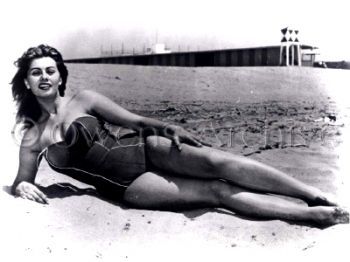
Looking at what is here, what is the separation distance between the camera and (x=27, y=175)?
269 centimetres

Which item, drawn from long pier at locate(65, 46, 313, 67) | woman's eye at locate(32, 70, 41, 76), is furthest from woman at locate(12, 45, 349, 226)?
long pier at locate(65, 46, 313, 67)

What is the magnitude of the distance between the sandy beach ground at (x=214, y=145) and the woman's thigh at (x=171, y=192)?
59 millimetres

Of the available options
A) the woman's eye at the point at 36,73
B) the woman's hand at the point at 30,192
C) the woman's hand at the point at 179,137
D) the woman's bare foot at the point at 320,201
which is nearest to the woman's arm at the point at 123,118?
the woman's hand at the point at 179,137

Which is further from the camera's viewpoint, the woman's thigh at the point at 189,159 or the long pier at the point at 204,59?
the long pier at the point at 204,59

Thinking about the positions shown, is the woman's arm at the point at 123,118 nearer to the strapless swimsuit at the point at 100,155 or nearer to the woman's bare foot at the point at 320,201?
the strapless swimsuit at the point at 100,155

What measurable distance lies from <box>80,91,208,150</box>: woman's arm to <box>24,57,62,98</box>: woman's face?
22 cm

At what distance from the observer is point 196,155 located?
244cm

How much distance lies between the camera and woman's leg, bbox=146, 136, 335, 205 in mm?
2363

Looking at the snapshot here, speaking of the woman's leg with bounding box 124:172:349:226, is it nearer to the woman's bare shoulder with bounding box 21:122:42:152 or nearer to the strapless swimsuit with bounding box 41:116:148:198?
the strapless swimsuit with bounding box 41:116:148:198

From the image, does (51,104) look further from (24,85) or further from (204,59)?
(204,59)

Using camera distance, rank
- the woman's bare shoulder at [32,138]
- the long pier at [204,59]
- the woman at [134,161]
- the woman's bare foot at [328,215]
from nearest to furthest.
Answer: the woman's bare foot at [328,215] < the woman at [134,161] < the woman's bare shoulder at [32,138] < the long pier at [204,59]

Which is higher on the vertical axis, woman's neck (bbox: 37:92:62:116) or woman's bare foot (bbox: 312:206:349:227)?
woman's neck (bbox: 37:92:62:116)

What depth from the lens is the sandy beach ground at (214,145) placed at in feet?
8.00

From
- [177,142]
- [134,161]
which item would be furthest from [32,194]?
[177,142]
